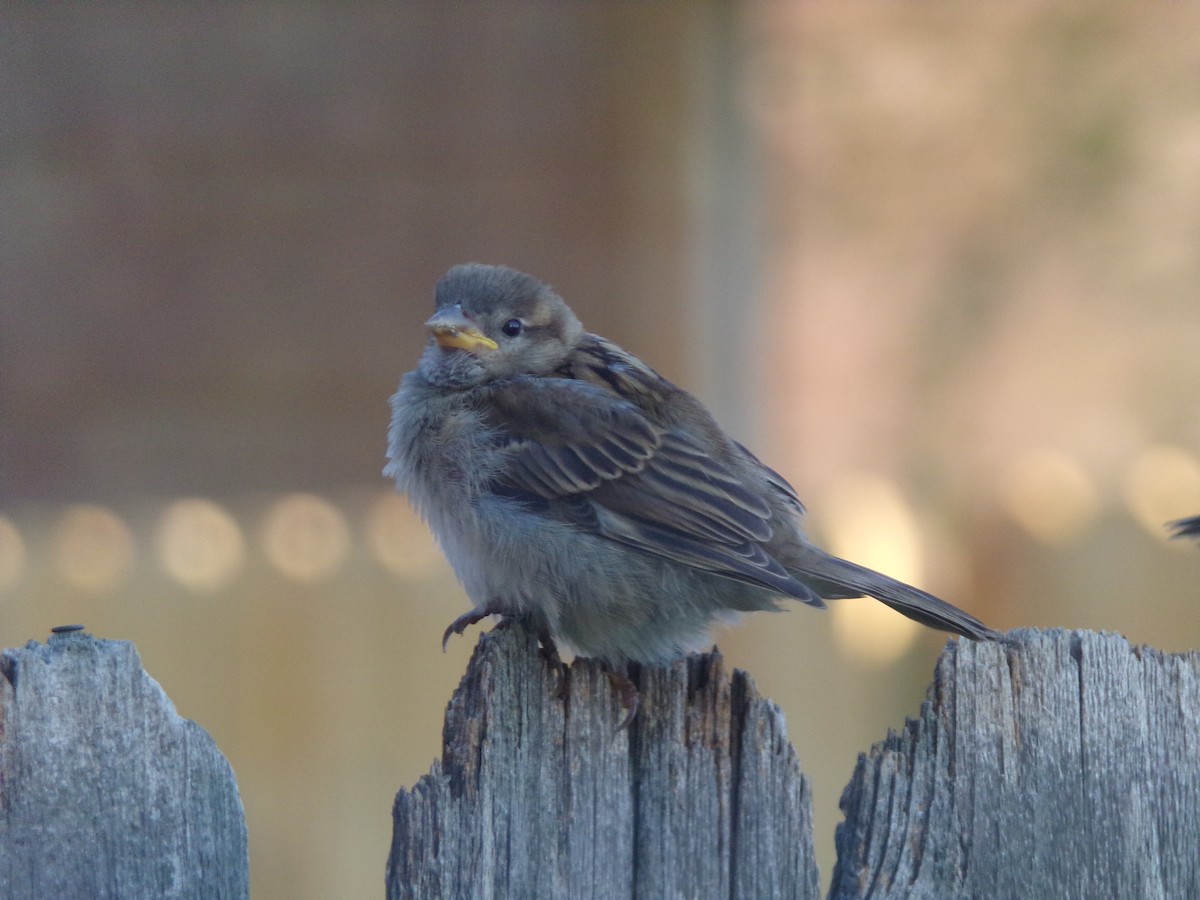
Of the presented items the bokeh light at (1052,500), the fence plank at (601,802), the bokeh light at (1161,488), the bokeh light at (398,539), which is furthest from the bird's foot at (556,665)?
the bokeh light at (1161,488)

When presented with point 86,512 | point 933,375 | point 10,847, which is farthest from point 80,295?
point 10,847

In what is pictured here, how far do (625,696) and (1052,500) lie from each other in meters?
2.78

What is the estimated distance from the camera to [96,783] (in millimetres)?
1813

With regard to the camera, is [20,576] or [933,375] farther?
[933,375]

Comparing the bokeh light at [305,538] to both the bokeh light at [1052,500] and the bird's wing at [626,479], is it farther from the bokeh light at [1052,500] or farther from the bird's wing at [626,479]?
the bokeh light at [1052,500]

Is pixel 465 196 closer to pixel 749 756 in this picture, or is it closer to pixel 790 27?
pixel 790 27

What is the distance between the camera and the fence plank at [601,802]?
1.85m

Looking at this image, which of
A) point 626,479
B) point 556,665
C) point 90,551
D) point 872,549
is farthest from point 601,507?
point 90,551

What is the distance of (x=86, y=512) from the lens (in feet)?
14.1

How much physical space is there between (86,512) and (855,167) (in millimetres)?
2485

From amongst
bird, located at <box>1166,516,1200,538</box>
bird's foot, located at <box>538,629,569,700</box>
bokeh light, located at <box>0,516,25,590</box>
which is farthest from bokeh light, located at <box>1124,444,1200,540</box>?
bokeh light, located at <box>0,516,25,590</box>

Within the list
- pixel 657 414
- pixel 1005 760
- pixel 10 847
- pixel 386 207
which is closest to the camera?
pixel 10 847

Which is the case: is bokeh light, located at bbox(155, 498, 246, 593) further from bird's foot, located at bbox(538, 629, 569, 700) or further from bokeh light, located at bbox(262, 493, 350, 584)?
bird's foot, located at bbox(538, 629, 569, 700)

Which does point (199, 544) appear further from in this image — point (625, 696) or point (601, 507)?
point (625, 696)
